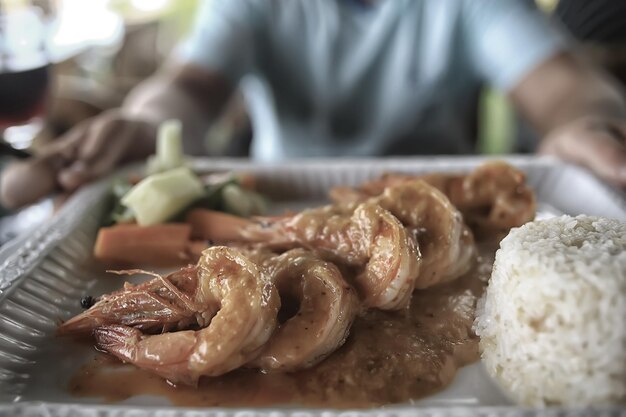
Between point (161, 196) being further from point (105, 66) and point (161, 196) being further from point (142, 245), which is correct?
point (105, 66)

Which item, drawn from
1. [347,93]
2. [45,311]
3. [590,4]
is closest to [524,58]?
[590,4]

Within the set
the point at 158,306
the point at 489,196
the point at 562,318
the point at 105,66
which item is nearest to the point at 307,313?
the point at 158,306

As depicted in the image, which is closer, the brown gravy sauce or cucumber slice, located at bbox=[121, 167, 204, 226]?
the brown gravy sauce

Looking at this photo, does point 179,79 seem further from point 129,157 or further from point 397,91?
point 397,91

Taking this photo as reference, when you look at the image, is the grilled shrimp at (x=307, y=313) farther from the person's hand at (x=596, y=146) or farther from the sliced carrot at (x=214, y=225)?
the person's hand at (x=596, y=146)

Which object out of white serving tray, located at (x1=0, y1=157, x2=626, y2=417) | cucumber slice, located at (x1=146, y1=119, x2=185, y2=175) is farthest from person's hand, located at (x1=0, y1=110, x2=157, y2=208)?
cucumber slice, located at (x1=146, y1=119, x2=185, y2=175)

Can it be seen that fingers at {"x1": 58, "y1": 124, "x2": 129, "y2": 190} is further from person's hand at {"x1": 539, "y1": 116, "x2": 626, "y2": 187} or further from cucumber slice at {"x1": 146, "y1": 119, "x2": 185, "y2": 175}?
person's hand at {"x1": 539, "y1": 116, "x2": 626, "y2": 187}

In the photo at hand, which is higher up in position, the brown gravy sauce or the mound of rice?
the mound of rice
